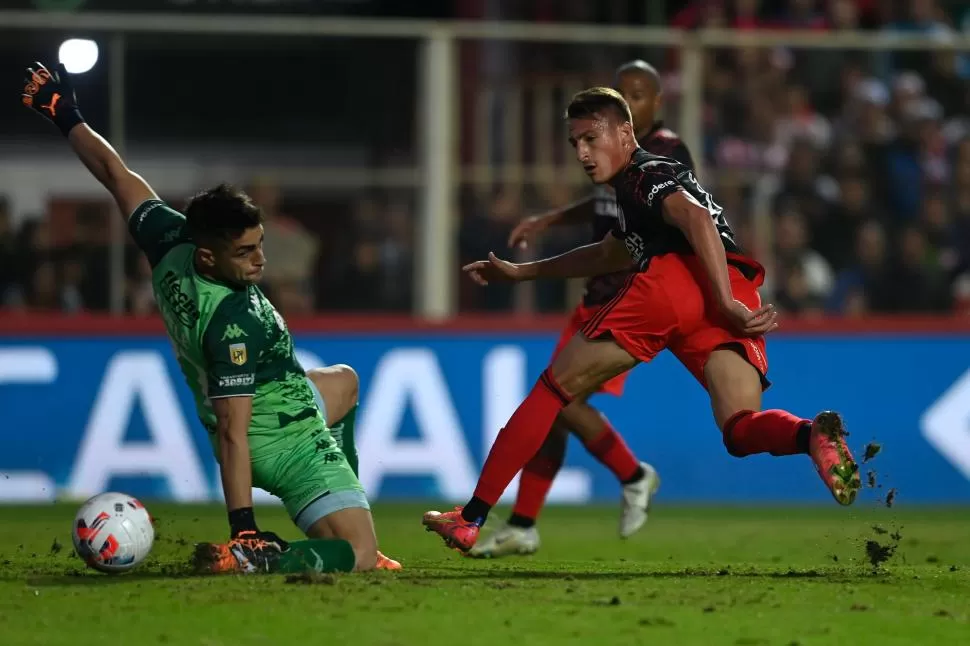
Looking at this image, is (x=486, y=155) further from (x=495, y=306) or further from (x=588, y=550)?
(x=588, y=550)

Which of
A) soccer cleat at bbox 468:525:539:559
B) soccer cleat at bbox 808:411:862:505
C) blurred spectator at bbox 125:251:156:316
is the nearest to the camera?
soccer cleat at bbox 808:411:862:505

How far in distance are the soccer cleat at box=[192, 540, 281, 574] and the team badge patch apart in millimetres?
719

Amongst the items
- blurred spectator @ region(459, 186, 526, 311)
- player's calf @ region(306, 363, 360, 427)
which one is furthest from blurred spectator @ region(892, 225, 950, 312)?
player's calf @ region(306, 363, 360, 427)

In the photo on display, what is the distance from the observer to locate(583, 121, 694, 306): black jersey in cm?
862

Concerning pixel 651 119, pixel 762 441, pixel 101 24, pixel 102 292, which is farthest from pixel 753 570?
pixel 101 24

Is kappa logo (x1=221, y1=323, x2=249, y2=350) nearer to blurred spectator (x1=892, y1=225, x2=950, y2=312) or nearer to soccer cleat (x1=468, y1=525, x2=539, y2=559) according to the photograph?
soccer cleat (x1=468, y1=525, x2=539, y2=559)

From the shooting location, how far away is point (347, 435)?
7.72m

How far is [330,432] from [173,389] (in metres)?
4.82

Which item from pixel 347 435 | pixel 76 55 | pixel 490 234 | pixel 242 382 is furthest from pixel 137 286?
pixel 242 382

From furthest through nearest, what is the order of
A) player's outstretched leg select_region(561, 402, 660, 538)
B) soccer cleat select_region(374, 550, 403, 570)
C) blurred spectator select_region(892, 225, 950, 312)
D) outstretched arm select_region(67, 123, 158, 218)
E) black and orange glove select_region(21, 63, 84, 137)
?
blurred spectator select_region(892, 225, 950, 312) → player's outstretched leg select_region(561, 402, 660, 538) → black and orange glove select_region(21, 63, 84, 137) → outstretched arm select_region(67, 123, 158, 218) → soccer cleat select_region(374, 550, 403, 570)

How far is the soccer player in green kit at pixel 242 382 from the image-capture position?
6543 millimetres

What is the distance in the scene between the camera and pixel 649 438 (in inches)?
492

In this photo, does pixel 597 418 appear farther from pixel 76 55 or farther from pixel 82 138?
pixel 76 55

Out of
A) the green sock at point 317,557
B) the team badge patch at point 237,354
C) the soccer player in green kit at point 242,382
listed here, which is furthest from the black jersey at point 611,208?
the team badge patch at point 237,354
